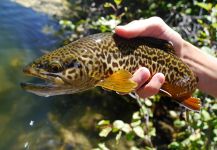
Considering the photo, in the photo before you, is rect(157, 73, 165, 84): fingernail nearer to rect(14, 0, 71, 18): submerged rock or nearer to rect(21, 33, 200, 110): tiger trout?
rect(21, 33, 200, 110): tiger trout

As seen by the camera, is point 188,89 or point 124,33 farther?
point 188,89

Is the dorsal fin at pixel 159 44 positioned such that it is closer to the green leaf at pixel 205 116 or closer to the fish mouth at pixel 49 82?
the fish mouth at pixel 49 82

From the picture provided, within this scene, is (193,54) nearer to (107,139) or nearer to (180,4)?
(107,139)

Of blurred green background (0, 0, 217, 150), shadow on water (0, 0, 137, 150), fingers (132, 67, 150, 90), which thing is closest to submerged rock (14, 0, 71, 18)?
blurred green background (0, 0, 217, 150)

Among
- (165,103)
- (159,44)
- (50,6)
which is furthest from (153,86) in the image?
(50,6)

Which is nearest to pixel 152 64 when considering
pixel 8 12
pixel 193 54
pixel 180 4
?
pixel 193 54

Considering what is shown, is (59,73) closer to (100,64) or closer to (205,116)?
(100,64)
